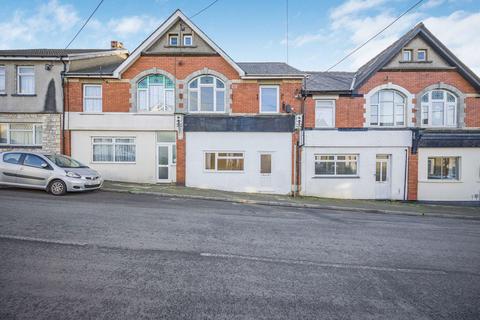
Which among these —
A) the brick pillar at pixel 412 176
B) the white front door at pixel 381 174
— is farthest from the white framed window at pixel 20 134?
the brick pillar at pixel 412 176

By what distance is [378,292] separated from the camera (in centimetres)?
358

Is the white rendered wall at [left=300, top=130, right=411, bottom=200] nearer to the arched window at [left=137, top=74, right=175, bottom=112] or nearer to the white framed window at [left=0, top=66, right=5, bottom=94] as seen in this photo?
the arched window at [left=137, top=74, right=175, bottom=112]

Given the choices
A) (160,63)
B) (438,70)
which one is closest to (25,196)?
(160,63)

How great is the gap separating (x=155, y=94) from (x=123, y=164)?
4.60m

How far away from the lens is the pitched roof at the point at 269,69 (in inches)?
569

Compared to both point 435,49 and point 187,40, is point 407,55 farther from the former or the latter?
point 187,40

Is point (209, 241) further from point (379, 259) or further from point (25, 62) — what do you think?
point (25, 62)

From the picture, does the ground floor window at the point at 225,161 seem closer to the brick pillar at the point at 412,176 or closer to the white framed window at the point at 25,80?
the brick pillar at the point at 412,176

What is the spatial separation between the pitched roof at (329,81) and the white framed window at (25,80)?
16.4 m

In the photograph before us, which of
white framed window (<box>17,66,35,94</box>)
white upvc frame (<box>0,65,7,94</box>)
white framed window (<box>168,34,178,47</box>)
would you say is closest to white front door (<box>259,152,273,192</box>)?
white framed window (<box>168,34,178,47</box>)

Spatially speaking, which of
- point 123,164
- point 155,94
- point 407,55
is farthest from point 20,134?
point 407,55

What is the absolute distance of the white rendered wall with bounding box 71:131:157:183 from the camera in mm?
14328

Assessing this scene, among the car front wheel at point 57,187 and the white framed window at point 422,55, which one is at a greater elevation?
the white framed window at point 422,55

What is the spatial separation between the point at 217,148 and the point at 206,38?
656 centimetres
